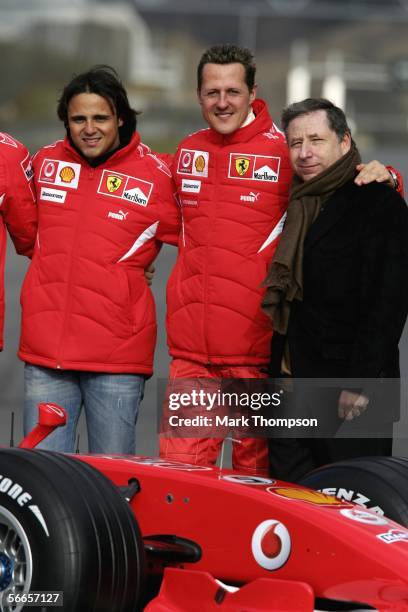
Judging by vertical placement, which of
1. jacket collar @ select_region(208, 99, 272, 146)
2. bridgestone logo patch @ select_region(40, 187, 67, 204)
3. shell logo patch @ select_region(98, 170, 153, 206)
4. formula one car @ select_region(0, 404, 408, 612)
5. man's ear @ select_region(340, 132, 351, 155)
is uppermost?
jacket collar @ select_region(208, 99, 272, 146)

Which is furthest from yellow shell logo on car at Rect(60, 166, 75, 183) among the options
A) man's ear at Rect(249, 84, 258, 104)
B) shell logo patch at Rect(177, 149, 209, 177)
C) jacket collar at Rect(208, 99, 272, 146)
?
man's ear at Rect(249, 84, 258, 104)

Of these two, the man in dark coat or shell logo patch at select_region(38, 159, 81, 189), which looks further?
shell logo patch at select_region(38, 159, 81, 189)

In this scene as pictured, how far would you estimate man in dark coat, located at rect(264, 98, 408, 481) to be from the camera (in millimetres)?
5562

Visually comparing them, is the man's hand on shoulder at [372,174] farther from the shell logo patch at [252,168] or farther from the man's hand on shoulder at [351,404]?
the man's hand on shoulder at [351,404]

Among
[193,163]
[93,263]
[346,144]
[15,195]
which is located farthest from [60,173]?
[346,144]

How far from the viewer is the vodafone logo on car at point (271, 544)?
448cm

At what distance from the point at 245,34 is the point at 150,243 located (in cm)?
5772

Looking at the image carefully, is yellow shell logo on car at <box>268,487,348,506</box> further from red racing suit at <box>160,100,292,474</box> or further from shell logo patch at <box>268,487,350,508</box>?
red racing suit at <box>160,100,292,474</box>

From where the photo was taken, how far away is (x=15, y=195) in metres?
6.18

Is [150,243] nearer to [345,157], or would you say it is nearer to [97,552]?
[345,157]

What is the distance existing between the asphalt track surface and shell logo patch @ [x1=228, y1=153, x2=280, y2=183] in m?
1.09

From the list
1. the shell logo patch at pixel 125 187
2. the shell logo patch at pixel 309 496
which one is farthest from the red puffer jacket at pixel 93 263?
the shell logo patch at pixel 309 496

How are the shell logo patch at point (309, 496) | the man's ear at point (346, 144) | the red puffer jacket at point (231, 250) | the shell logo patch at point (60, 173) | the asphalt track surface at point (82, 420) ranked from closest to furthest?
the shell logo patch at point (309, 496) → the man's ear at point (346, 144) → the red puffer jacket at point (231, 250) → the shell logo patch at point (60, 173) → the asphalt track surface at point (82, 420)

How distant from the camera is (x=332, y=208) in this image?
5.72 meters
